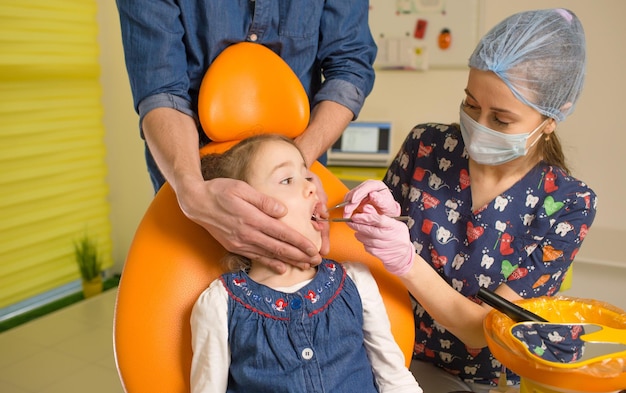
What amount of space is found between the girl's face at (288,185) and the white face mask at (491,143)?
41 cm

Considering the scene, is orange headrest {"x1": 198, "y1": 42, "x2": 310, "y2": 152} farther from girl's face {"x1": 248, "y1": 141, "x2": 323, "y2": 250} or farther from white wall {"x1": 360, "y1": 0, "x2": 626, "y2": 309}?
white wall {"x1": 360, "y1": 0, "x2": 626, "y2": 309}

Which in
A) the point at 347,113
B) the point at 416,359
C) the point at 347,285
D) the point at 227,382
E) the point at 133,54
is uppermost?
the point at 133,54

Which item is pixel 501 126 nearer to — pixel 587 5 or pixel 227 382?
pixel 227 382

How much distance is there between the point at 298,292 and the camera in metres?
1.22

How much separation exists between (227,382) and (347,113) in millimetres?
731

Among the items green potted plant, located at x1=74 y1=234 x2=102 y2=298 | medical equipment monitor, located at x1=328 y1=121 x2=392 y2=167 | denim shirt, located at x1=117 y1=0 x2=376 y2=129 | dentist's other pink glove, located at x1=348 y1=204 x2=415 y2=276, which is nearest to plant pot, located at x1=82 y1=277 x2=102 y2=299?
green potted plant, located at x1=74 y1=234 x2=102 y2=298

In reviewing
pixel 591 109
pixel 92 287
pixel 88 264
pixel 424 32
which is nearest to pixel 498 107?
pixel 591 109

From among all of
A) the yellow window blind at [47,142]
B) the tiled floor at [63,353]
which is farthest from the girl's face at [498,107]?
the yellow window blind at [47,142]

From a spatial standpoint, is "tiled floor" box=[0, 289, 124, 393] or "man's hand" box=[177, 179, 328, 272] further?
"tiled floor" box=[0, 289, 124, 393]

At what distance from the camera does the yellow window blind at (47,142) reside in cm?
314

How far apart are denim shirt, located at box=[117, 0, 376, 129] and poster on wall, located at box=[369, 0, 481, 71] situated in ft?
5.60

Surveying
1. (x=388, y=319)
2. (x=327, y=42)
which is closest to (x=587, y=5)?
(x=327, y=42)

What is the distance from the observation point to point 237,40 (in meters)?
1.48

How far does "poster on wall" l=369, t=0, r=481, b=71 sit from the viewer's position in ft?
10.6
